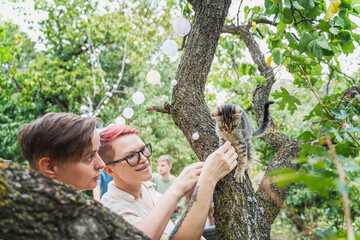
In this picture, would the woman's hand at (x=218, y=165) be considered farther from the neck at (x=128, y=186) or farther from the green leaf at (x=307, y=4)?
the green leaf at (x=307, y=4)

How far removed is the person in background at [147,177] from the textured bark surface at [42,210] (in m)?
0.56

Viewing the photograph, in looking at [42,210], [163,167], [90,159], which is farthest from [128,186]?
[163,167]

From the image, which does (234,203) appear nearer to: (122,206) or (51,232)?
(122,206)

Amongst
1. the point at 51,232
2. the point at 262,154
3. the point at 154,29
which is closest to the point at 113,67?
the point at 154,29

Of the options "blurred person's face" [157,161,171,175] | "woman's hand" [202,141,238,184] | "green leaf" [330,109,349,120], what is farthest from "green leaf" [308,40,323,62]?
"blurred person's face" [157,161,171,175]

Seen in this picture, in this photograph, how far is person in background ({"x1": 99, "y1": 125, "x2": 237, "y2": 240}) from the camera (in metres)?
1.21

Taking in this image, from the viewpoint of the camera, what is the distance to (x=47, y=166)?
1.07 metres

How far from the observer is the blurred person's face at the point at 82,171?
1093 mm

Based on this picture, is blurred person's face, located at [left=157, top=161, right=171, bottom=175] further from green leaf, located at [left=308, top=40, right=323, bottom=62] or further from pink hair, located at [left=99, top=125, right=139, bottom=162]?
green leaf, located at [left=308, top=40, right=323, bottom=62]

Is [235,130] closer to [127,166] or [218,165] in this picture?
[218,165]

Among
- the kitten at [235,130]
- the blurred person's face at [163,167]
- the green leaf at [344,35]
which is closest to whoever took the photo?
the green leaf at [344,35]

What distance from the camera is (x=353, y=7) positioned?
1286mm

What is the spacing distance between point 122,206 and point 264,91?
1518 millimetres

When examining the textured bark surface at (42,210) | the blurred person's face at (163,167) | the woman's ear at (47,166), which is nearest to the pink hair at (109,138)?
the woman's ear at (47,166)
